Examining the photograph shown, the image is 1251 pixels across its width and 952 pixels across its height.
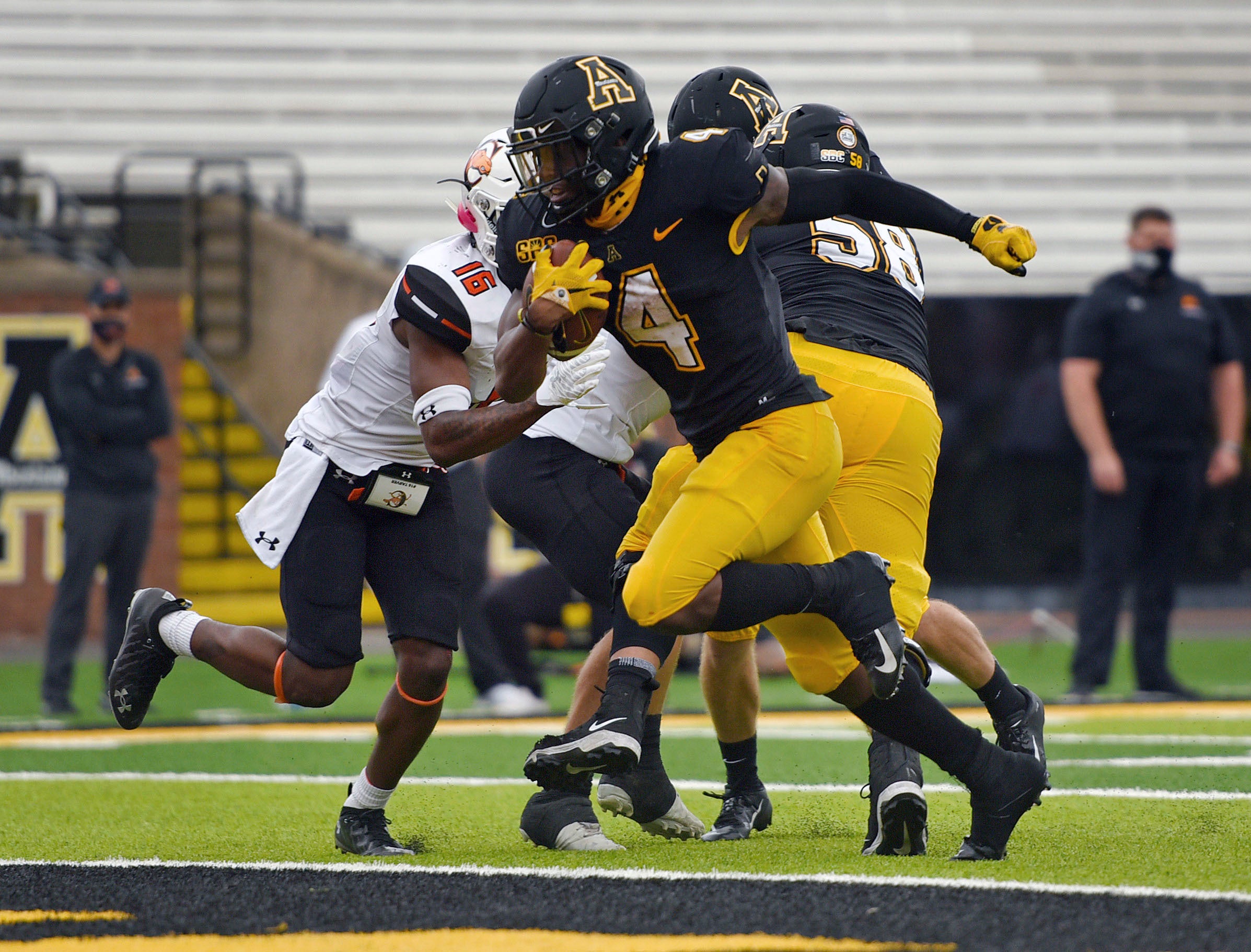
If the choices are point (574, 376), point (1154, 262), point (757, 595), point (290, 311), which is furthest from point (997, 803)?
point (290, 311)

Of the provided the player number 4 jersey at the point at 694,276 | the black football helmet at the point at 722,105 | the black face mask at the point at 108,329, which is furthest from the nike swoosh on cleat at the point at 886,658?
the black face mask at the point at 108,329

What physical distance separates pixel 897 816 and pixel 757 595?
0.65 metres

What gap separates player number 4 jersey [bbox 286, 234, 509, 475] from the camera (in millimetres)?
3604

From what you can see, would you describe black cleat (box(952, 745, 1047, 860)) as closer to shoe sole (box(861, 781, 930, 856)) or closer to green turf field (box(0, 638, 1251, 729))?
shoe sole (box(861, 781, 930, 856))

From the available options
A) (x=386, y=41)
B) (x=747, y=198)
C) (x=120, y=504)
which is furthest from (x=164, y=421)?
(x=386, y=41)

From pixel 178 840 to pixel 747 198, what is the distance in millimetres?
2054

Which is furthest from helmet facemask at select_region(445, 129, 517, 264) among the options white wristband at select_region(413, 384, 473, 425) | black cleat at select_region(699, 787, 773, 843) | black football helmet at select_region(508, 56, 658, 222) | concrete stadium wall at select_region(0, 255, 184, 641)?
concrete stadium wall at select_region(0, 255, 184, 641)

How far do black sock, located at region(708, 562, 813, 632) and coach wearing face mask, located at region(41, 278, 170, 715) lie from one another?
15.8 ft

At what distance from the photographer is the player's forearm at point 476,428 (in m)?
3.37

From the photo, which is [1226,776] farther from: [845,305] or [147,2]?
[147,2]

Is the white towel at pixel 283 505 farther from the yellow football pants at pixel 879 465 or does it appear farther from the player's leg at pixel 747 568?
→ the yellow football pants at pixel 879 465

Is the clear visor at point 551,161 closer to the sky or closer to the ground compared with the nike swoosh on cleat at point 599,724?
closer to the sky

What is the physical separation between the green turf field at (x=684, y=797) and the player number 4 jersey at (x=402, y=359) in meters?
0.98

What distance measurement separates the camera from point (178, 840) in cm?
381
